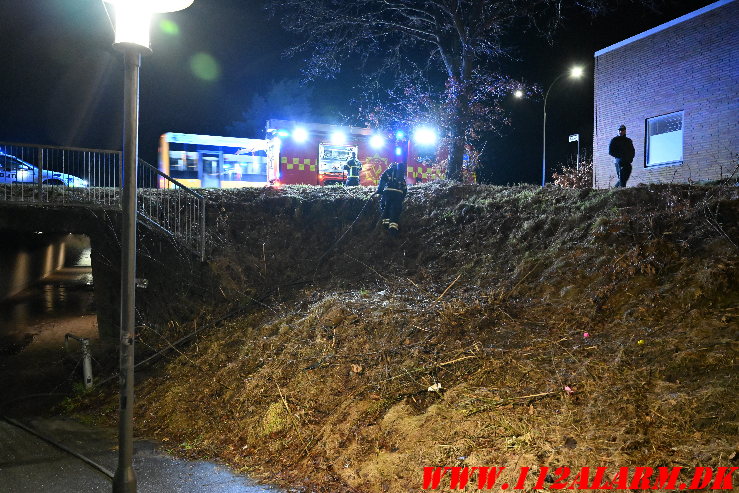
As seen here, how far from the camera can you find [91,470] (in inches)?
228

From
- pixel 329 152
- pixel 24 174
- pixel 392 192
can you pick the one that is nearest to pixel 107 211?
pixel 24 174

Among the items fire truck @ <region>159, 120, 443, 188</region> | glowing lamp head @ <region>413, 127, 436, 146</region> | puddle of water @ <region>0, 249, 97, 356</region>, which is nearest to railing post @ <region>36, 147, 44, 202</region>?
puddle of water @ <region>0, 249, 97, 356</region>

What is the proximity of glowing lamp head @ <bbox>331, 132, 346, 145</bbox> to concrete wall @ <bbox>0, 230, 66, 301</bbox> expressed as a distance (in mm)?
12376

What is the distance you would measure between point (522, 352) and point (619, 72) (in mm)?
14475

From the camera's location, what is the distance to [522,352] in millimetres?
5539

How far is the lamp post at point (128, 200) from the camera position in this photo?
154 inches

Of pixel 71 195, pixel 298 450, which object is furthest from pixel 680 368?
pixel 71 195

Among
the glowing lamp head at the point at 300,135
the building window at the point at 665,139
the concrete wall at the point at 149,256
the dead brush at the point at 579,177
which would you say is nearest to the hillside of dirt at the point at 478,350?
the concrete wall at the point at 149,256

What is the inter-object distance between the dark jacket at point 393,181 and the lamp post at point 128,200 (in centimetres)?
703

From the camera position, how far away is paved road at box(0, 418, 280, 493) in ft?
17.2

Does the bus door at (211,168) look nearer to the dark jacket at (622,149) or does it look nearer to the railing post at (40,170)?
the railing post at (40,170)

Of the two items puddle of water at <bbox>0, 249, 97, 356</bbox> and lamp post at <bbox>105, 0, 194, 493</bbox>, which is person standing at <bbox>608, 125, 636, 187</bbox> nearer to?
lamp post at <bbox>105, 0, 194, 493</bbox>

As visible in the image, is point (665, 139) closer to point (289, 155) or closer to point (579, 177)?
point (579, 177)

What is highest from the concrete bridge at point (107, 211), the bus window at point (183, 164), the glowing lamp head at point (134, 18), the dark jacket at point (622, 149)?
the bus window at point (183, 164)
